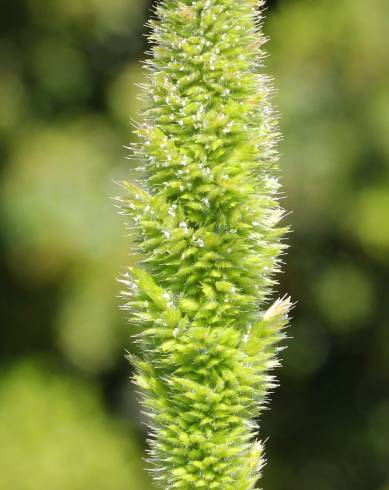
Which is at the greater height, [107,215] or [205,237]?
[205,237]

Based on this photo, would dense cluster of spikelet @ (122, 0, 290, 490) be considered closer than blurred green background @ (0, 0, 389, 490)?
Yes

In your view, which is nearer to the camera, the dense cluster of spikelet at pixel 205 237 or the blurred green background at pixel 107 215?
the dense cluster of spikelet at pixel 205 237

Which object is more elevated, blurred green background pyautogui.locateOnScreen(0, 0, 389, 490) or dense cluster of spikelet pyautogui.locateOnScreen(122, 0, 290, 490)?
dense cluster of spikelet pyautogui.locateOnScreen(122, 0, 290, 490)

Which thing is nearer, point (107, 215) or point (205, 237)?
point (205, 237)

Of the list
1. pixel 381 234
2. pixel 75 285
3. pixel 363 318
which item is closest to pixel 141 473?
pixel 75 285

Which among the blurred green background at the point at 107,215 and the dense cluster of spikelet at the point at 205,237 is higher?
the dense cluster of spikelet at the point at 205,237

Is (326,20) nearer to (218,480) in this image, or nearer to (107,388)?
(107,388)
